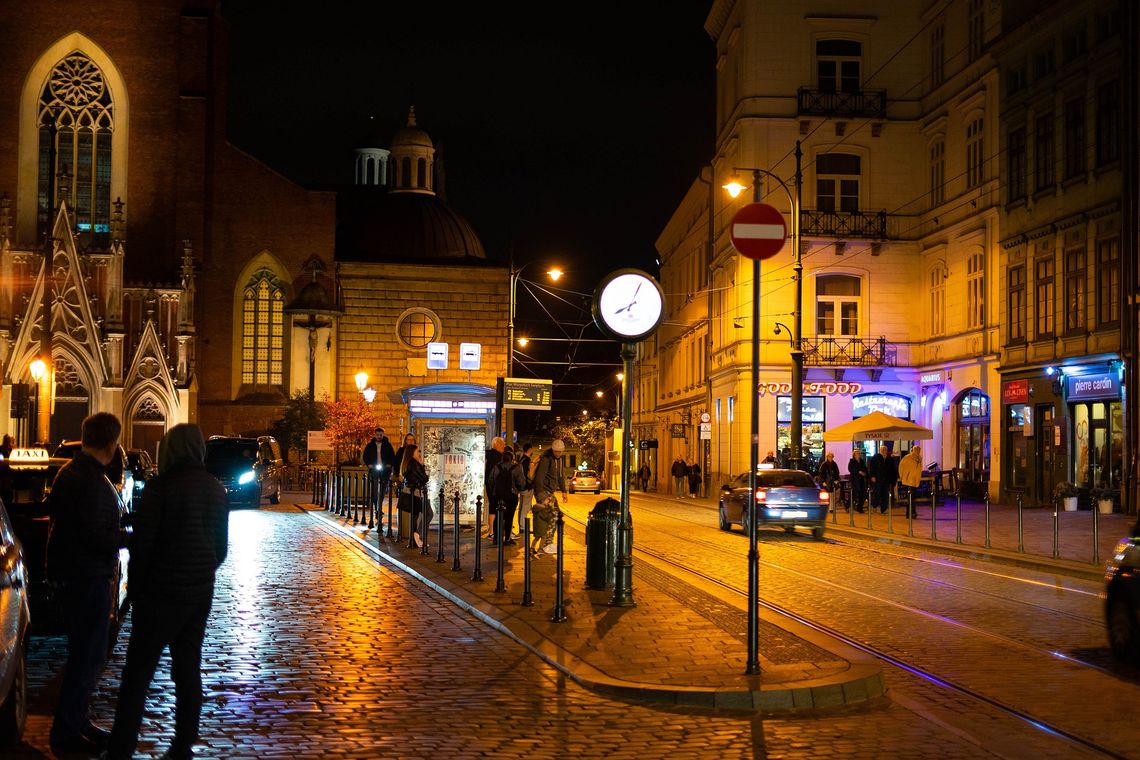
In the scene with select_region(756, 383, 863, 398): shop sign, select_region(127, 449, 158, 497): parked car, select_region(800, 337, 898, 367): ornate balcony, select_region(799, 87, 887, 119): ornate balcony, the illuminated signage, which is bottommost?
select_region(127, 449, 158, 497): parked car

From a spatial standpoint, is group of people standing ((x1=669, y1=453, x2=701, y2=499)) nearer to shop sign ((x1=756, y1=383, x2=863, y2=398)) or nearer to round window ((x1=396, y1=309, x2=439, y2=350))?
shop sign ((x1=756, y1=383, x2=863, y2=398))

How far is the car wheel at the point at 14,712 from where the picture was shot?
7844 millimetres

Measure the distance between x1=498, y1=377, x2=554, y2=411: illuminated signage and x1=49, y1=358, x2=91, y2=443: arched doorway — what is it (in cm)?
3350

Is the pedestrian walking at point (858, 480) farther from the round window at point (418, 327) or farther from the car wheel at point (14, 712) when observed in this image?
the car wheel at point (14, 712)

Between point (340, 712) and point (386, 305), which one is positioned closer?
point (340, 712)

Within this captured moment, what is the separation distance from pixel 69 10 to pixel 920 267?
37358 millimetres

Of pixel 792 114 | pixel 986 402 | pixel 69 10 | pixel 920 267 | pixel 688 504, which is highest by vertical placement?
pixel 69 10

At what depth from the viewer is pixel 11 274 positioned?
56.5m

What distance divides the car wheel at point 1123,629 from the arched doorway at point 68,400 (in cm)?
4968

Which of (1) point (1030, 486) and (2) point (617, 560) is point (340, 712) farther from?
(1) point (1030, 486)

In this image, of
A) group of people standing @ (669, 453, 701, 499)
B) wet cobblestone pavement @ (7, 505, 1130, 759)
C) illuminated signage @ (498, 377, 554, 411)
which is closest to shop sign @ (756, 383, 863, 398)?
group of people standing @ (669, 453, 701, 499)

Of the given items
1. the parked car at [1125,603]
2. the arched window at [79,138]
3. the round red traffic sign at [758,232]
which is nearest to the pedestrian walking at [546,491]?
the parked car at [1125,603]

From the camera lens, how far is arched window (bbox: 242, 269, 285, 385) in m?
61.6

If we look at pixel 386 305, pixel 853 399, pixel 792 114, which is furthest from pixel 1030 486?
pixel 386 305
